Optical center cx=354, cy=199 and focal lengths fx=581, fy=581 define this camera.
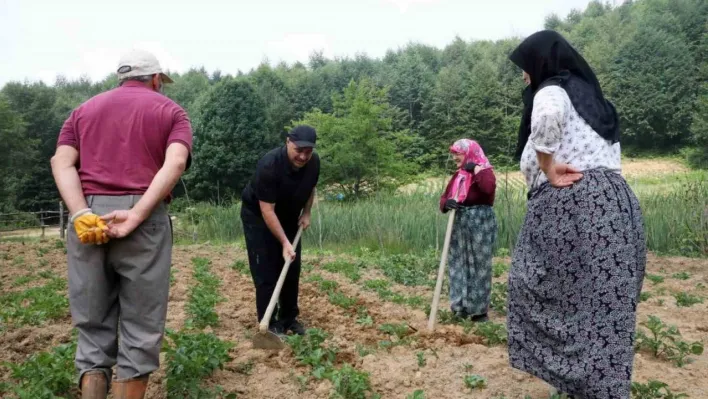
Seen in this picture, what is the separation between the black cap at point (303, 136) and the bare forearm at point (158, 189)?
1.54 m

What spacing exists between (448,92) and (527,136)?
1356 inches

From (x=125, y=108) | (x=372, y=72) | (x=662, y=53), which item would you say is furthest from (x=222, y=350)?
(x=372, y=72)

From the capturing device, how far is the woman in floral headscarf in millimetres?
4781

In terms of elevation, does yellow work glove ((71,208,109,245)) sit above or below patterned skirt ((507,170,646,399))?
above

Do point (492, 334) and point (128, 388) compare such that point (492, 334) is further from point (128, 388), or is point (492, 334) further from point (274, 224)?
point (128, 388)

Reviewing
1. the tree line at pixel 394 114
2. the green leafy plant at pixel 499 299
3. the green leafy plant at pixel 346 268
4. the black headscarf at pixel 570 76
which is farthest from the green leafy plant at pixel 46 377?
the tree line at pixel 394 114

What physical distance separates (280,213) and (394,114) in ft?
98.4

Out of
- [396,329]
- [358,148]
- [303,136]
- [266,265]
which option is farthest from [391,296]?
[358,148]

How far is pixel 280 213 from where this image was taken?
4.36 meters

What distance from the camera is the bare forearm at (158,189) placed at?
2406 mm

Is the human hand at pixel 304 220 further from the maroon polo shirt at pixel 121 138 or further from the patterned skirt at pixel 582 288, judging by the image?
the patterned skirt at pixel 582 288

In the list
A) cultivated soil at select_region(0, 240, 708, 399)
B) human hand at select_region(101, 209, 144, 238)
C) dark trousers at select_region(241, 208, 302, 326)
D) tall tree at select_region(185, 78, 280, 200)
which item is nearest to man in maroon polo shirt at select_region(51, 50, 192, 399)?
human hand at select_region(101, 209, 144, 238)

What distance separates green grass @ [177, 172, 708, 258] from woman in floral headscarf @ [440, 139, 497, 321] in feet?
6.84

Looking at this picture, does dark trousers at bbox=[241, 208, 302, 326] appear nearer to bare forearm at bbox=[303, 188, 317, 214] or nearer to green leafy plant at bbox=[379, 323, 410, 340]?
bare forearm at bbox=[303, 188, 317, 214]
